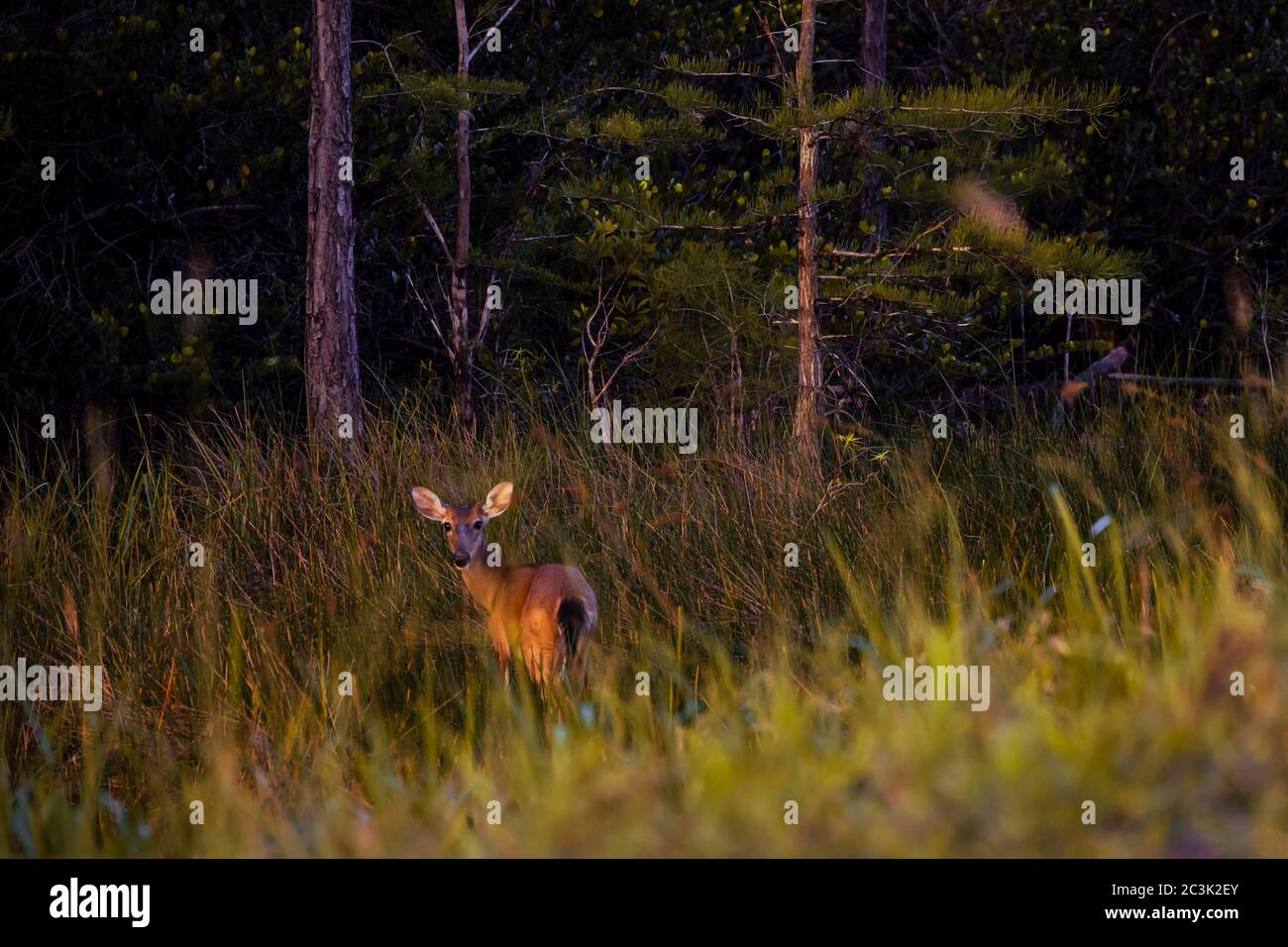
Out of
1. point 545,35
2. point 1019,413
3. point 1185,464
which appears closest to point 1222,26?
point 545,35

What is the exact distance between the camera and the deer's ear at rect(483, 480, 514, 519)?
21.8ft

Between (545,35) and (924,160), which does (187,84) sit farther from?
(924,160)

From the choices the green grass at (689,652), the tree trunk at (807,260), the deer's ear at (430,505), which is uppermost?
the tree trunk at (807,260)

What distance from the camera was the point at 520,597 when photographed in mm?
6305

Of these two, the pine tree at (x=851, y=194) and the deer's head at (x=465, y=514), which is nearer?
the deer's head at (x=465, y=514)

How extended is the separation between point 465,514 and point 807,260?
12.3 ft

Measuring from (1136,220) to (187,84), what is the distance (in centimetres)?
880

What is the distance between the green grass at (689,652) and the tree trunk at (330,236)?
52 centimetres

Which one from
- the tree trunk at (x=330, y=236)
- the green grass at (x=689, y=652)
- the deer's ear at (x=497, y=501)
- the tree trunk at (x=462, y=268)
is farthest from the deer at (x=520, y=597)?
the tree trunk at (x=462, y=268)

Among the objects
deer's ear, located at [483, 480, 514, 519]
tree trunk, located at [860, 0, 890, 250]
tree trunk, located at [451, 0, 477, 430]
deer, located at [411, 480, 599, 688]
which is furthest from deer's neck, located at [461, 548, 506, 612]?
tree trunk, located at [860, 0, 890, 250]

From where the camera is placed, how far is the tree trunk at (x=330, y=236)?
1069 centimetres

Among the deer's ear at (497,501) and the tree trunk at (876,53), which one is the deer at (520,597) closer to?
the deer's ear at (497,501)

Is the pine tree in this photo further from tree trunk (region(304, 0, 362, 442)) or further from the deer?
the deer

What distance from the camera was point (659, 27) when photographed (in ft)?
45.9
